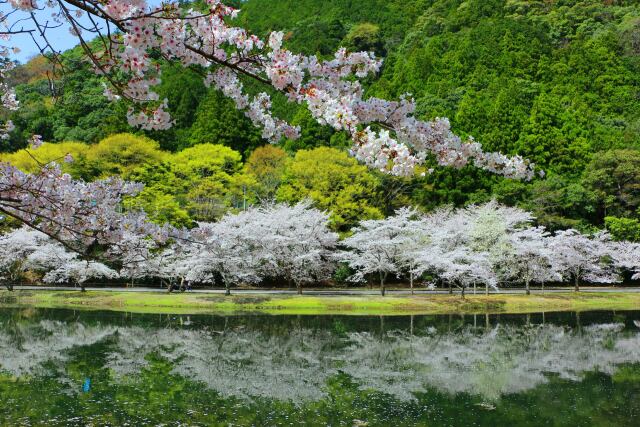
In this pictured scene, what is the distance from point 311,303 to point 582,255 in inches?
593

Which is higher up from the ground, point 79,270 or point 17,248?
point 17,248

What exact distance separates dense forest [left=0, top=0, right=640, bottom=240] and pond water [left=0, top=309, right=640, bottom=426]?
11825mm

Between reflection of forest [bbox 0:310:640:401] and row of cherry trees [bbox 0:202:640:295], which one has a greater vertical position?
row of cherry trees [bbox 0:202:640:295]

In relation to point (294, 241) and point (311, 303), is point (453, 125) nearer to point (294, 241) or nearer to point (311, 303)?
point (294, 241)

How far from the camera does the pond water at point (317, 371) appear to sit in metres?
9.64

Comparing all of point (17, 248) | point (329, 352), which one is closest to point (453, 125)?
point (17, 248)

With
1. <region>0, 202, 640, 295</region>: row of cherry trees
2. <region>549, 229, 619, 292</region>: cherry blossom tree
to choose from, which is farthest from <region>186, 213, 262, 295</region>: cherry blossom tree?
<region>549, 229, 619, 292</region>: cherry blossom tree

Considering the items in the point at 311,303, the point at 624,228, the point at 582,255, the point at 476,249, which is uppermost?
the point at 624,228

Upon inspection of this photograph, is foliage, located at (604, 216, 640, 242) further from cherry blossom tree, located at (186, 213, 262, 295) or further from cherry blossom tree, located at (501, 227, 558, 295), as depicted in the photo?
cherry blossom tree, located at (186, 213, 262, 295)

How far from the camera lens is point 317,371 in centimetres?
1318

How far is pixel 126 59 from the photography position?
10.9 feet

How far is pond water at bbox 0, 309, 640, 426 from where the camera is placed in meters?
9.64

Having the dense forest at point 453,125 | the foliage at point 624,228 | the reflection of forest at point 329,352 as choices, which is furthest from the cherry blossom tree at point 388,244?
the foliage at point 624,228

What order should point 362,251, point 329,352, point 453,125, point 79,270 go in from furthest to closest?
1. point 453,125
2. point 362,251
3. point 79,270
4. point 329,352
